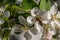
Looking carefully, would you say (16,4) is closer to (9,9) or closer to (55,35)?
(9,9)

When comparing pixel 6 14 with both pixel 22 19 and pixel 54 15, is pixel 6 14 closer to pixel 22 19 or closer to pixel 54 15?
pixel 22 19

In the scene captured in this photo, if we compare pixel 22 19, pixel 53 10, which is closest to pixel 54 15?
pixel 53 10

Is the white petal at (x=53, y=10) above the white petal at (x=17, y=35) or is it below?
above

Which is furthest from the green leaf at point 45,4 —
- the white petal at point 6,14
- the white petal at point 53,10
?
the white petal at point 6,14

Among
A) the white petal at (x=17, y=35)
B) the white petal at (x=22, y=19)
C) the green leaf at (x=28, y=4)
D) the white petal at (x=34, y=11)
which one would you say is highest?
the green leaf at (x=28, y=4)

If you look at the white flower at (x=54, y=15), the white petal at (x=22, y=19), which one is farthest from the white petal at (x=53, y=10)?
the white petal at (x=22, y=19)

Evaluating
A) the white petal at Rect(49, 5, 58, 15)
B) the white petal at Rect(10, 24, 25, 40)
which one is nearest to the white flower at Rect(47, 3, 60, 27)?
the white petal at Rect(49, 5, 58, 15)

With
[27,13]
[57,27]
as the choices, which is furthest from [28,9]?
[57,27]

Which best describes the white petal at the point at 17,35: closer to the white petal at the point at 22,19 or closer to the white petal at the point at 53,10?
the white petal at the point at 22,19

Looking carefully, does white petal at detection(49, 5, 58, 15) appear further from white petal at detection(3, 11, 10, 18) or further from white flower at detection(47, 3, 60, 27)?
white petal at detection(3, 11, 10, 18)

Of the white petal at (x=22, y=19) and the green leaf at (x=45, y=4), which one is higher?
the green leaf at (x=45, y=4)

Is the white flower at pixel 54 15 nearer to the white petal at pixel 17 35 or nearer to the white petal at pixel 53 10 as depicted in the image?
the white petal at pixel 53 10
